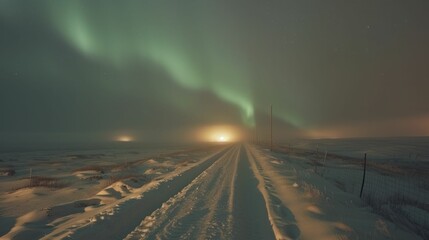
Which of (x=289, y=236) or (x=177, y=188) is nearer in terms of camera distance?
(x=289, y=236)

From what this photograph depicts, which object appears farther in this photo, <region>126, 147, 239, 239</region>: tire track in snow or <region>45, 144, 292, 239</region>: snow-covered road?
<region>45, 144, 292, 239</region>: snow-covered road

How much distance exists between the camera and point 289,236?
7.70 m

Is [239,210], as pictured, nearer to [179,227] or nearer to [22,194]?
[179,227]

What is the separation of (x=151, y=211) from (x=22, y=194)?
1052 centimetres

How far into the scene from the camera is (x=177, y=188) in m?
16.2

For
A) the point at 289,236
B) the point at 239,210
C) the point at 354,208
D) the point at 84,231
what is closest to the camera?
the point at 289,236

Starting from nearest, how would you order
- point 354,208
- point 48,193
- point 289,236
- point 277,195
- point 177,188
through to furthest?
point 289,236
point 354,208
point 277,195
point 177,188
point 48,193

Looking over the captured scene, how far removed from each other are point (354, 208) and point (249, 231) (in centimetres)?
529

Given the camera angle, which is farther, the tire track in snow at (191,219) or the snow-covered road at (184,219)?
the snow-covered road at (184,219)

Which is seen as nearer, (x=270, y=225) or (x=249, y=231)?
(x=249, y=231)

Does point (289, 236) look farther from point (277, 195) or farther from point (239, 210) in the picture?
point (277, 195)

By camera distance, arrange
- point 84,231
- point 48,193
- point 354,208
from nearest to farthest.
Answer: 1. point 84,231
2. point 354,208
3. point 48,193

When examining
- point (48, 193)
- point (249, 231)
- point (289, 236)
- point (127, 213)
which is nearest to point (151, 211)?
point (127, 213)

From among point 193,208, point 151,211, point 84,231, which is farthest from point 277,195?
point 84,231
